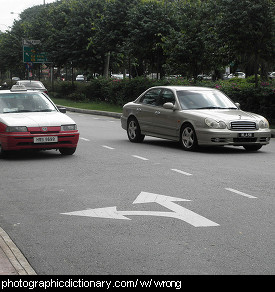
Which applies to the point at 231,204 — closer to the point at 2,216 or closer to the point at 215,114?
the point at 2,216

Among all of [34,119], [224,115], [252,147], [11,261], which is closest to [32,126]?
[34,119]

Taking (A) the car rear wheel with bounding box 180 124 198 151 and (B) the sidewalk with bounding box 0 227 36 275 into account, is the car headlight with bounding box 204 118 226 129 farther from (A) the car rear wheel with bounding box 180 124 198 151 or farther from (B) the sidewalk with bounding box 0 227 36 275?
(B) the sidewalk with bounding box 0 227 36 275

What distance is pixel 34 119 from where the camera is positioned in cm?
1323

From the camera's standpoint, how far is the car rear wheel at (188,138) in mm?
14508

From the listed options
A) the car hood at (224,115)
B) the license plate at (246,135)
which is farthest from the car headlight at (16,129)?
the license plate at (246,135)

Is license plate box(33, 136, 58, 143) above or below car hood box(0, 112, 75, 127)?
below

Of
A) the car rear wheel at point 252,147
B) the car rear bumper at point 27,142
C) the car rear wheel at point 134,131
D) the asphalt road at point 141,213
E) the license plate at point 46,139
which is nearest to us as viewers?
the asphalt road at point 141,213

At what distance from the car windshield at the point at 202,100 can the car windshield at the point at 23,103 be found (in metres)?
3.10

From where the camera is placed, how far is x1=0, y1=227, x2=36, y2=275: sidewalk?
5137mm

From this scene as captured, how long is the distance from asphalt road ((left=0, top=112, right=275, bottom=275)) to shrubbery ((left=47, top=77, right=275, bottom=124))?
8940 mm

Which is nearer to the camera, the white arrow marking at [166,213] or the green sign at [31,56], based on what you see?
the white arrow marking at [166,213]

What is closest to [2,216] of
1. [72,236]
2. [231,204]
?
[72,236]

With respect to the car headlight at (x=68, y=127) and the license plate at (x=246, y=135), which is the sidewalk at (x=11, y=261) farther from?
the license plate at (x=246, y=135)

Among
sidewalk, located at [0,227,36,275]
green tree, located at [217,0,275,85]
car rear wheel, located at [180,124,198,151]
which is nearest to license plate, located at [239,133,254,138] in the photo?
car rear wheel, located at [180,124,198,151]
